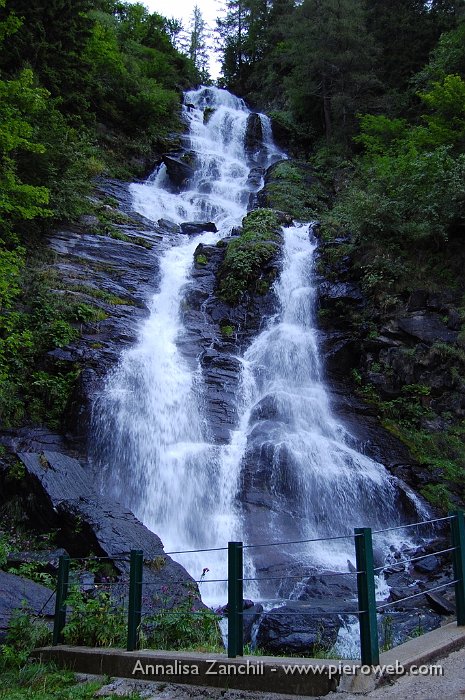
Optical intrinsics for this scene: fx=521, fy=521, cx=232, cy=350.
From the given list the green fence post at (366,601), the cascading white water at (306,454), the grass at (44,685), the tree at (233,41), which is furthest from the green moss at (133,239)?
the tree at (233,41)

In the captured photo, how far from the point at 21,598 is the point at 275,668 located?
4.41 metres

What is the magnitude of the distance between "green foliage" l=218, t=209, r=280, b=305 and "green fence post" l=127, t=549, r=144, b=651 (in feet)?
41.7

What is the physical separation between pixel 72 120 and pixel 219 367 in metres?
15.8

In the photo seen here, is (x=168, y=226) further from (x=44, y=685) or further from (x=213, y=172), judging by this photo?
(x=44, y=685)

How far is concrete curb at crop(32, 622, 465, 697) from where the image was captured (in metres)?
3.47

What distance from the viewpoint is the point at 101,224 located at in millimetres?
20094

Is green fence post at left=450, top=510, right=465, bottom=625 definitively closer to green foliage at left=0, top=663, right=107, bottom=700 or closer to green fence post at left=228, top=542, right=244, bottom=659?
green fence post at left=228, top=542, right=244, bottom=659

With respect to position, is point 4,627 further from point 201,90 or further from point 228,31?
point 228,31

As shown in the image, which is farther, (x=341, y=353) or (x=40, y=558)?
(x=341, y=353)

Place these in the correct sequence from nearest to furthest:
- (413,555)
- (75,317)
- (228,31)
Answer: (413,555) < (75,317) < (228,31)

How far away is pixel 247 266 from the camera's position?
17672 millimetres

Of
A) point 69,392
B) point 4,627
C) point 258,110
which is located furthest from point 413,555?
point 258,110

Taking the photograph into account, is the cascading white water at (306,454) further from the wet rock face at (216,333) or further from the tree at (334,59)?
the tree at (334,59)

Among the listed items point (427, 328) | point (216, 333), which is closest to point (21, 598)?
point (216, 333)
